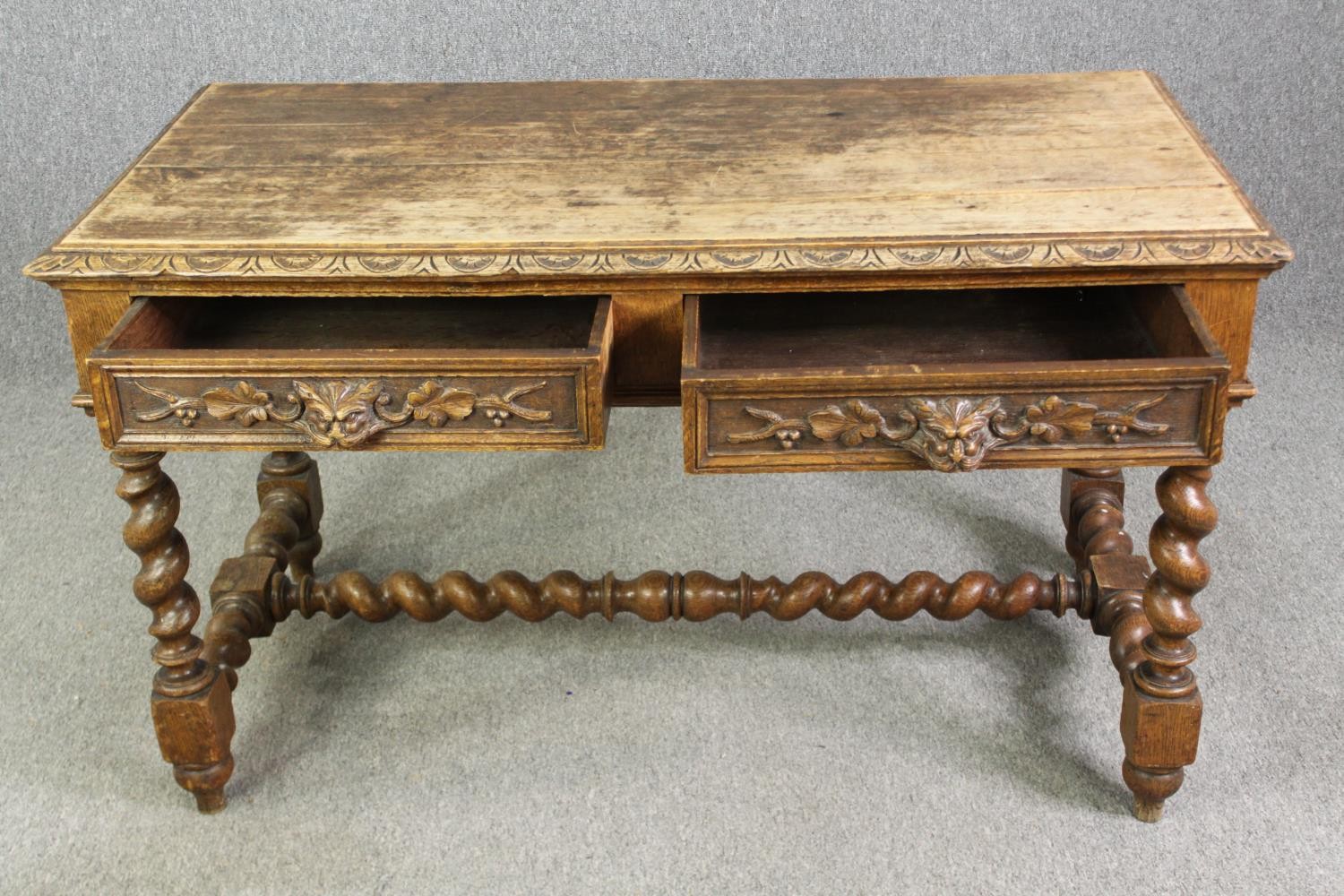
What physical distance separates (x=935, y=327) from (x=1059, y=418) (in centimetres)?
27

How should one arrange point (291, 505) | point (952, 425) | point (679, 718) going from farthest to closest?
point (291, 505) < point (679, 718) < point (952, 425)

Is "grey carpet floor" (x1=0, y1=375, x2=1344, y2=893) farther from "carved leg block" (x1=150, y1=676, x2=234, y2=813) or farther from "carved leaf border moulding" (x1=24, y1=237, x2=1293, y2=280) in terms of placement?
"carved leaf border moulding" (x1=24, y1=237, x2=1293, y2=280)

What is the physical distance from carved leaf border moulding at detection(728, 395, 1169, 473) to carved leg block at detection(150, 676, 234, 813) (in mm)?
695

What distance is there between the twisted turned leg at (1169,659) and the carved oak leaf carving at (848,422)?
331mm

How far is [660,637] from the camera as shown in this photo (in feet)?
7.56

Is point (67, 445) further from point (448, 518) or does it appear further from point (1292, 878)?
point (1292, 878)

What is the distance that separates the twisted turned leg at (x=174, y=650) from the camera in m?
1.87

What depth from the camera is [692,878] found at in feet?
6.31

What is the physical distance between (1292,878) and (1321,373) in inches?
47.0

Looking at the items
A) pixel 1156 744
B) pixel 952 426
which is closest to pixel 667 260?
pixel 952 426

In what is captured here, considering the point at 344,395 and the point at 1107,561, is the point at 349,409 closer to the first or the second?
the point at 344,395

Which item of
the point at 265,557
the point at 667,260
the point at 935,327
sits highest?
the point at 667,260

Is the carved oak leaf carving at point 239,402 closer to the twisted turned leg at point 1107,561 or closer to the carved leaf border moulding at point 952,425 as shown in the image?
the carved leaf border moulding at point 952,425

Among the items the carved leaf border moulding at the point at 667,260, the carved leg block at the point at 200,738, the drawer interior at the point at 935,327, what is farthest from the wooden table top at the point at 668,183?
the carved leg block at the point at 200,738
